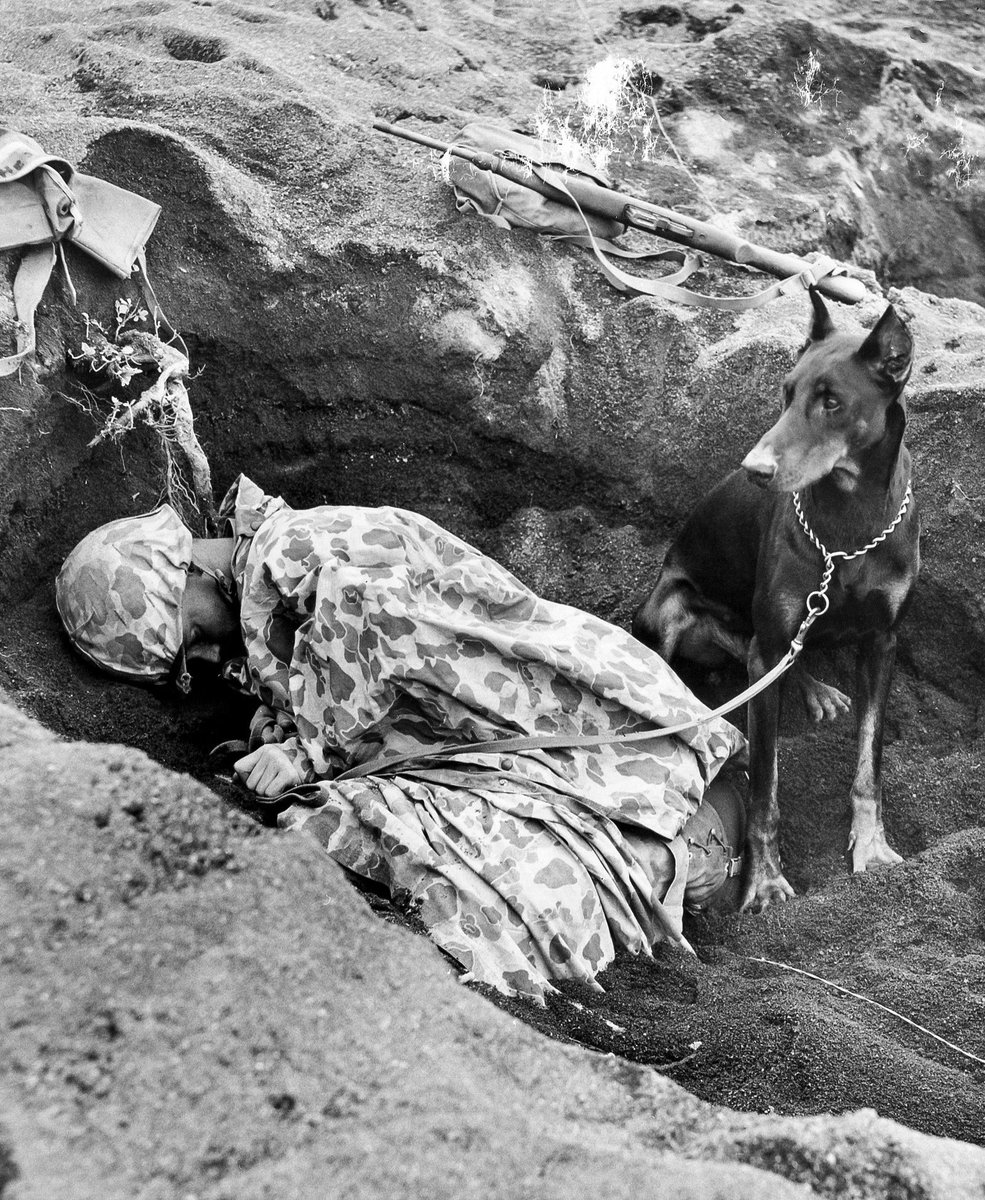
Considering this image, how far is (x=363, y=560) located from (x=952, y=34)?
19.7 ft

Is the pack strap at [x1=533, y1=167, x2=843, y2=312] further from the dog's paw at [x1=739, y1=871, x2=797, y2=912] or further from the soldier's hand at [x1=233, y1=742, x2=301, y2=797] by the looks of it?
the soldier's hand at [x1=233, y1=742, x2=301, y2=797]

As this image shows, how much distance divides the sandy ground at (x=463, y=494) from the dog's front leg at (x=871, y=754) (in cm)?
16

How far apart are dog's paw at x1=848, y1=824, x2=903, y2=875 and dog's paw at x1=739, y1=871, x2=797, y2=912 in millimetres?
245

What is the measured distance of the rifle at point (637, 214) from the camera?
5.80 metres

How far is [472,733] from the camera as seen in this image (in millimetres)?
3928

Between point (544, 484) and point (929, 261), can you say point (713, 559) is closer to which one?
point (544, 484)

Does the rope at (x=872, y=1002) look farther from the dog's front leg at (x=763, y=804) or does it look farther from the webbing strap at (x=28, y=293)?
the webbing strap at (x=28, y=293)

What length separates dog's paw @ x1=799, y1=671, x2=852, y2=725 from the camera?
192 inches

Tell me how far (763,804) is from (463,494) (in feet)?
7.19

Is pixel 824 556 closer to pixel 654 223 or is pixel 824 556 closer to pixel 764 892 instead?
pixel 764 892

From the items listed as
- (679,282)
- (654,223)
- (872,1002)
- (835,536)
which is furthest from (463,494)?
(872,1002)

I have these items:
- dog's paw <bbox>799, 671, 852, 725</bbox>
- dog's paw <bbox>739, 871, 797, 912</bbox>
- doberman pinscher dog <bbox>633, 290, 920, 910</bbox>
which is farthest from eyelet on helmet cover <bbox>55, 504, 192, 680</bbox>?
dog's paw <bbox>799, 671, 852, 725</bbox>

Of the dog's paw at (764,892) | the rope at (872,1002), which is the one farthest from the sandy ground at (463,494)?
the dog's paw at (764,892)

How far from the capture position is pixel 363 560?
4062mm
